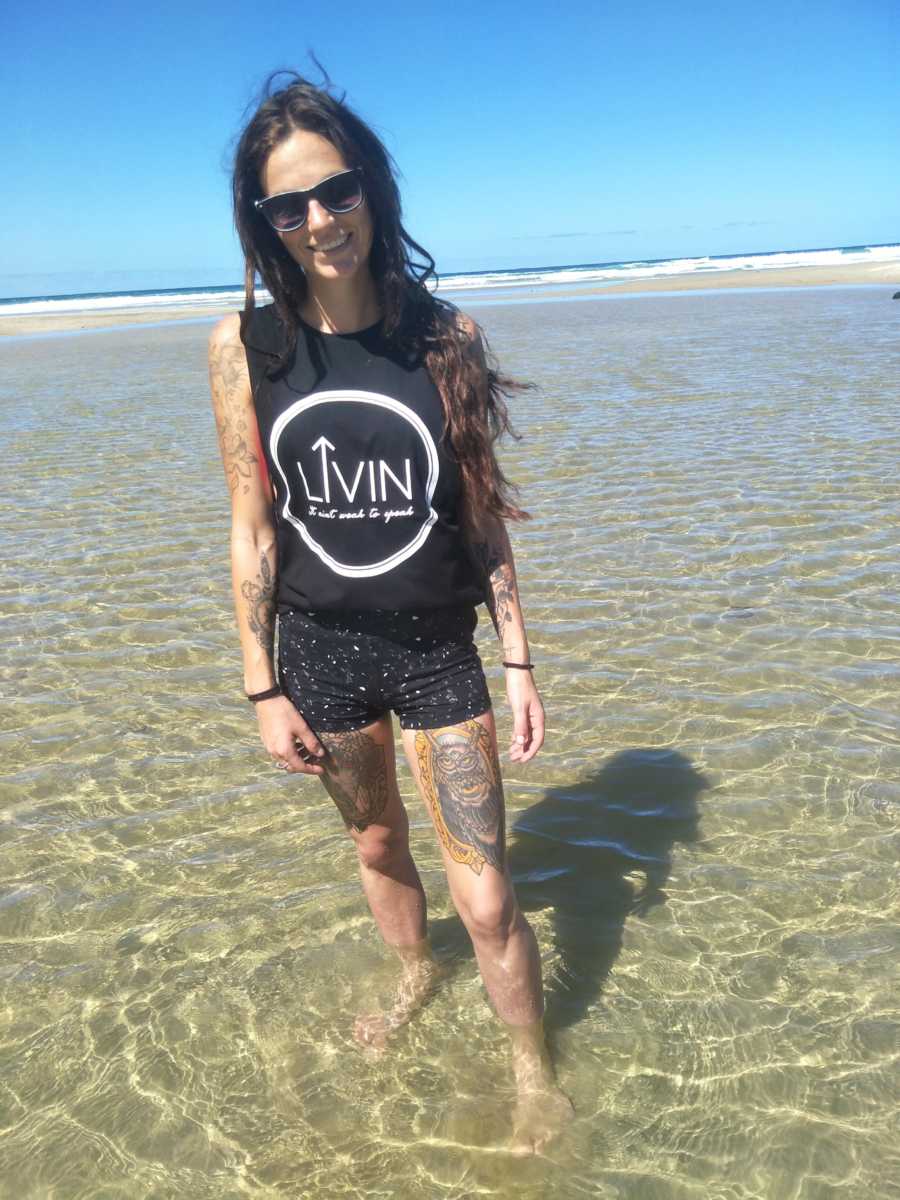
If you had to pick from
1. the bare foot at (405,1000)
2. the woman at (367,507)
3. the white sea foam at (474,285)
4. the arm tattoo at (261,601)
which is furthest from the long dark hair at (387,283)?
the white sea foam at (474,285)

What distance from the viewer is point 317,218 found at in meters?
2.64

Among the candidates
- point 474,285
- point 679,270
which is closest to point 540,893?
point 474,285

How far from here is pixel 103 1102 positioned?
3.17 metres

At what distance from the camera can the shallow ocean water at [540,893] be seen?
2.98 metres

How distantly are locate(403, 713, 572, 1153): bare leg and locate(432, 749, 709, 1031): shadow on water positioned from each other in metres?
0.49

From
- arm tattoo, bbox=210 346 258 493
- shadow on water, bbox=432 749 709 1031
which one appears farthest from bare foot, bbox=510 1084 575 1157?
arm tattoo, bbox=210 346 258 493

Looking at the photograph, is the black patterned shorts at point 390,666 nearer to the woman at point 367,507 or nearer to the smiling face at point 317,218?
the woman at point 367,507

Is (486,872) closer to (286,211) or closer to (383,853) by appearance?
(383,853)

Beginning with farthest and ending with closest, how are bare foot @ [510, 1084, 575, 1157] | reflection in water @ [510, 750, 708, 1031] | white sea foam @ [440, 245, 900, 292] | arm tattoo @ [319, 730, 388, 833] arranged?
white sea foam @ [440, 245, 900, 292] → reflection in water @ [510, 750, 708, 1031] → arm tattoo @ [319, 730, 388, 833] → bare foot @ [510, 1084, 575, 1157]

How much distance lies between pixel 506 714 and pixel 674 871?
1.60 m

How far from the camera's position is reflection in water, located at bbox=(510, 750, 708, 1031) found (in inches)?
146

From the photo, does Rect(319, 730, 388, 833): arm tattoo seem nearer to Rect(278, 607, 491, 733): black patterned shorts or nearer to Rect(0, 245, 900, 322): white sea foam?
Rect(278, 607, 491, 733): black patterned shorts

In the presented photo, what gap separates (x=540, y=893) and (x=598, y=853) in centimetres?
36

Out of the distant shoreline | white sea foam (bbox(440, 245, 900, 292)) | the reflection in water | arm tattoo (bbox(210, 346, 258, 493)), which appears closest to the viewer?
arm tattoo (bbox(210, 346, 258, 493))
